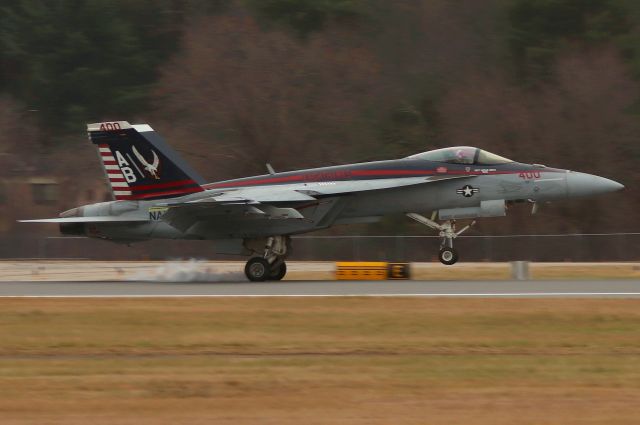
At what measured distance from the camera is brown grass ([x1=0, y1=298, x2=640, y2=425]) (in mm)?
9641

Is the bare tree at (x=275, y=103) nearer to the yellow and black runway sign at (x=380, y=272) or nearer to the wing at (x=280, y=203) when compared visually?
the yellow and black runway sign at (x=380, y=272)

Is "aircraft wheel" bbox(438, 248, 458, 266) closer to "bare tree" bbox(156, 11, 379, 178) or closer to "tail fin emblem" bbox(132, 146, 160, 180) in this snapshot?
"tail fin emblem" bbox(132, 146, 160, 180)

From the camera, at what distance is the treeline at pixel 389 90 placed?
43375mm

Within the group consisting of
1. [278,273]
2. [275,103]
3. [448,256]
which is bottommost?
[278,273]

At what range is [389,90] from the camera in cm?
A: 4425

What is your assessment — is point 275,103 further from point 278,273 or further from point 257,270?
point 257,270

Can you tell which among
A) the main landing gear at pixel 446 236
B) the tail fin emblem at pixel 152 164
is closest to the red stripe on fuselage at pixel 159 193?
the tail fin emblem at pixel 152 164

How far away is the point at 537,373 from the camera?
11391mm

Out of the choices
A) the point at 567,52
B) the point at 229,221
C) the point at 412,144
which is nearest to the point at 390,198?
the point at 229,221

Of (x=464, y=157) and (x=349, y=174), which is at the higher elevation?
(x=464, y=157)

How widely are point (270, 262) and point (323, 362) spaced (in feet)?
39.4

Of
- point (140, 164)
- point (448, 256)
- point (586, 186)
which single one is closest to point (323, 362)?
point (448, 256)

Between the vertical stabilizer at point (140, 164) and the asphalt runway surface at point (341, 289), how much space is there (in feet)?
7.24

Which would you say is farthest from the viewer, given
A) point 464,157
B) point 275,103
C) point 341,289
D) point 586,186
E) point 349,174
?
point 275,103
